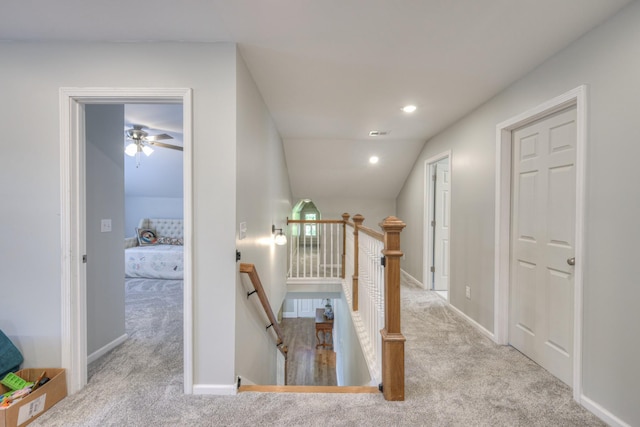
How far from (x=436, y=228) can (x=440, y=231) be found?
7cm

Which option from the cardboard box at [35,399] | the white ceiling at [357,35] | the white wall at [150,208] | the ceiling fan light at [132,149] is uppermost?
the white ceiling at [357,35]

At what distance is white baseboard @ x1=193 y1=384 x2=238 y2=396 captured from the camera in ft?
5.91

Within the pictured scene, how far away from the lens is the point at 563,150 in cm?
196

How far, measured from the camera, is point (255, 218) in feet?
8.23

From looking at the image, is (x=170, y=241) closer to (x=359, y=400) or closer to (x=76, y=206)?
(x=76, y=206)

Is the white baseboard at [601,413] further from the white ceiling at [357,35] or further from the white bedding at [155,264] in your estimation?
the white bedding at [155,264]

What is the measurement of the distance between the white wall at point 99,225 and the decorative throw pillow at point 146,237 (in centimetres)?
398

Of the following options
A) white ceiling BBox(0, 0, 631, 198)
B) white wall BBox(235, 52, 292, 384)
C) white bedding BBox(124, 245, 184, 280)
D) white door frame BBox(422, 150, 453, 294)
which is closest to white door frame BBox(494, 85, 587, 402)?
white ceiling BBox(0, 0, 631, 198)

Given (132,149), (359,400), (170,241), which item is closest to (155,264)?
(170,241)

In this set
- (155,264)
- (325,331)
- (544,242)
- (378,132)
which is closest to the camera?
(544,242)

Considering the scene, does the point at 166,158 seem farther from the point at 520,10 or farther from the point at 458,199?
the point at 520,10

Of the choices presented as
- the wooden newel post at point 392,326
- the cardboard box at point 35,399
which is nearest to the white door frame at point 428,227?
the wooden newel post at point 392,326

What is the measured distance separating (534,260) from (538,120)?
113 cm

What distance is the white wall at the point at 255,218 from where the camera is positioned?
1975 mm
